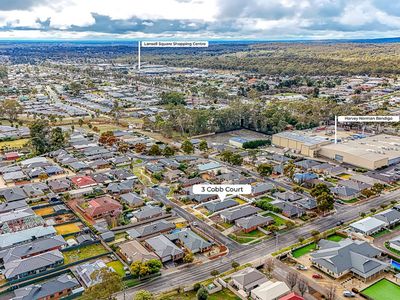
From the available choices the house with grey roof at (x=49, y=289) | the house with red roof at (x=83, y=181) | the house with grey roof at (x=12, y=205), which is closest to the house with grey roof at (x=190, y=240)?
the house with grey roof at (x=49, y=289)

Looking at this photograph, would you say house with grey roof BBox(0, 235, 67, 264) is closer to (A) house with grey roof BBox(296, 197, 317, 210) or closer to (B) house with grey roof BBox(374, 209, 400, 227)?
(A) house with grey roof BBox(296, 197, 317, 210)

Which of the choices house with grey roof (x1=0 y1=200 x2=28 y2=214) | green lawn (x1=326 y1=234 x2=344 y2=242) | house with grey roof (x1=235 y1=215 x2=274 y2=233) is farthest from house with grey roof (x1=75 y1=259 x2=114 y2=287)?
green lawn (x1=326 y1=234 x2=344 y2=242)

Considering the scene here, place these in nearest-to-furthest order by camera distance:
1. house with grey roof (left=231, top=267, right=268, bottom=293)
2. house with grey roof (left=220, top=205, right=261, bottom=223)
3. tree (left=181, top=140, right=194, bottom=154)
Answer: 1. house with grey roof (left=231, top=267, right=268, bottom=293)
2. house with grey roof (left=220, top=205, right=261, bottom=223)
3. tree (left=181, top=140, right=194, bottom=154)

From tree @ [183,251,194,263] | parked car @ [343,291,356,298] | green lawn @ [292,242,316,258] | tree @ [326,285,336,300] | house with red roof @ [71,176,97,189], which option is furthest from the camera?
house with red roof @ [71,176,97,189]

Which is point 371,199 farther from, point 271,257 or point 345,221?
point 271,257

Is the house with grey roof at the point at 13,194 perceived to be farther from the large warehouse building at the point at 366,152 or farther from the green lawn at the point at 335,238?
the large warehouse building at the point at 366,152

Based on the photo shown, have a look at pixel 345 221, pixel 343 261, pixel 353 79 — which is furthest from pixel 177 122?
pixel 353 79
